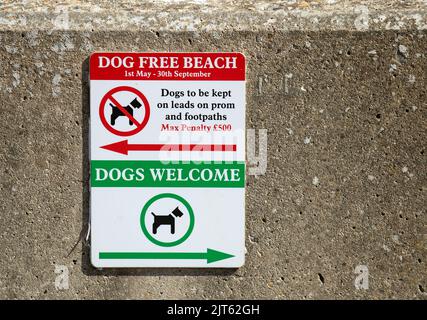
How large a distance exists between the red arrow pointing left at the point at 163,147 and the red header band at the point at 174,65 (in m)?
0.30

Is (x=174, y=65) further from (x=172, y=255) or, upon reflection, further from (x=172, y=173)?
(x=172, y=255)

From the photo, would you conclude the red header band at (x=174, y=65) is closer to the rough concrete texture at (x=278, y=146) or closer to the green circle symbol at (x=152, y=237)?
the rough concrete texture at (x=278, y=146)

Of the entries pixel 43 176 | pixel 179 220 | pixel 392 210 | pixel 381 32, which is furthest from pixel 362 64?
pixel 43 176

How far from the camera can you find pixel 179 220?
2686mm

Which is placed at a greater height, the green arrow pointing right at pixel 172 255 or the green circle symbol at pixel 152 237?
the green circle symbol at pixel 152 237

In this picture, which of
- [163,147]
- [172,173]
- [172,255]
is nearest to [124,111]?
[163,147]

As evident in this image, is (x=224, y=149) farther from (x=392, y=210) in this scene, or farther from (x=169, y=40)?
(x=392, y=210)

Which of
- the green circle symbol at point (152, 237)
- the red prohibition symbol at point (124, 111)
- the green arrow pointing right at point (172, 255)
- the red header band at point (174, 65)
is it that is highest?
the red header band at point (174, 65)

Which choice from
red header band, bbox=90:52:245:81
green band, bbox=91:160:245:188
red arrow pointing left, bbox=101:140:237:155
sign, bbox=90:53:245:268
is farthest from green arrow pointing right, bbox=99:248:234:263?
red header band, bbox=90:52:245:81

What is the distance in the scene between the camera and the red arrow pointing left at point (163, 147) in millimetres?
2654

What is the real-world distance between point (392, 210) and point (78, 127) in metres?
1.48

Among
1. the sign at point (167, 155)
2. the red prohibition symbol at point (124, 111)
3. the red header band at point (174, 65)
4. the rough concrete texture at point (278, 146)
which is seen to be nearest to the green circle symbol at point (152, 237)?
the sign at point (167, 155)

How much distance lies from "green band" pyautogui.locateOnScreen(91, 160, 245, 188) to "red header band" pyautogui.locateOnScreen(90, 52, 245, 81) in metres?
0.39

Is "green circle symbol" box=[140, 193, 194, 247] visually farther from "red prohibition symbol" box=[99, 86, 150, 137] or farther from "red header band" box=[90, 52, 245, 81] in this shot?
"red header band" box=[90, 52, 245, 81]
